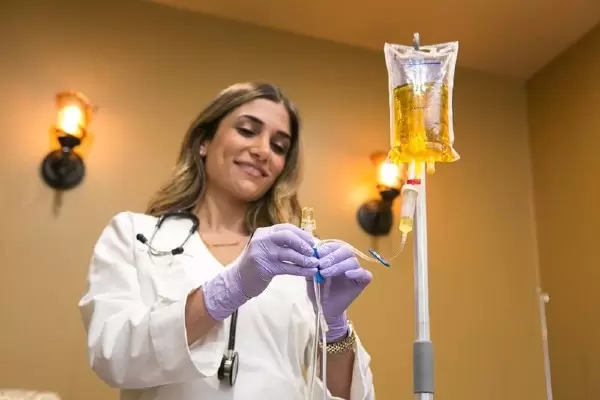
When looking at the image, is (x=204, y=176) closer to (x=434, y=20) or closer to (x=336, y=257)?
(x=336, y=257)

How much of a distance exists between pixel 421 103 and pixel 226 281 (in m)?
0.36

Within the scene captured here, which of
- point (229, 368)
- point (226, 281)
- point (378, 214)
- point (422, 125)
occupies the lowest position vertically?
point (229, 368)

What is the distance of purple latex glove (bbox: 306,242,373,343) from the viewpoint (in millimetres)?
873

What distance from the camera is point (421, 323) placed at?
0.75 meters

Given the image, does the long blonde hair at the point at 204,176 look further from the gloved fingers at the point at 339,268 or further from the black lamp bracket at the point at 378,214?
the black lamp bracket at the point at 378,214

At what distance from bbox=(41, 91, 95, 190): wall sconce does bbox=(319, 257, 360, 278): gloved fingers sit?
3.73 feet

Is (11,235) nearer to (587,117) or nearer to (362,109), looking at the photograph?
(362,109)

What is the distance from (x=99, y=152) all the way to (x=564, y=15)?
5.08 feet

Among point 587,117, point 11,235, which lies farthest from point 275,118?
point 587,117

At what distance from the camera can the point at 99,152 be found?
1857mm

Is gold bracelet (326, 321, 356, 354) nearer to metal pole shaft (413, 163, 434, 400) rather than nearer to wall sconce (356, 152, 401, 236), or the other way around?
metal pole shaft (413, 163, 434, 400)

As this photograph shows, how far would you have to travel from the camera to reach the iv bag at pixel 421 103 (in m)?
0.82

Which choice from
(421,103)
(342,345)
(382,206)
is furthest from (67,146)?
(421,103)

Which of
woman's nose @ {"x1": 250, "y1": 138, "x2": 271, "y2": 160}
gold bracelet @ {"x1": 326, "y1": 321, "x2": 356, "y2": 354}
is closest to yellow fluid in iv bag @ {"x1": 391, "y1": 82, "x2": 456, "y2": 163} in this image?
gold bracelet @ {"x1": 326, "y1": 321, "x2": 356, "y2": 354}
